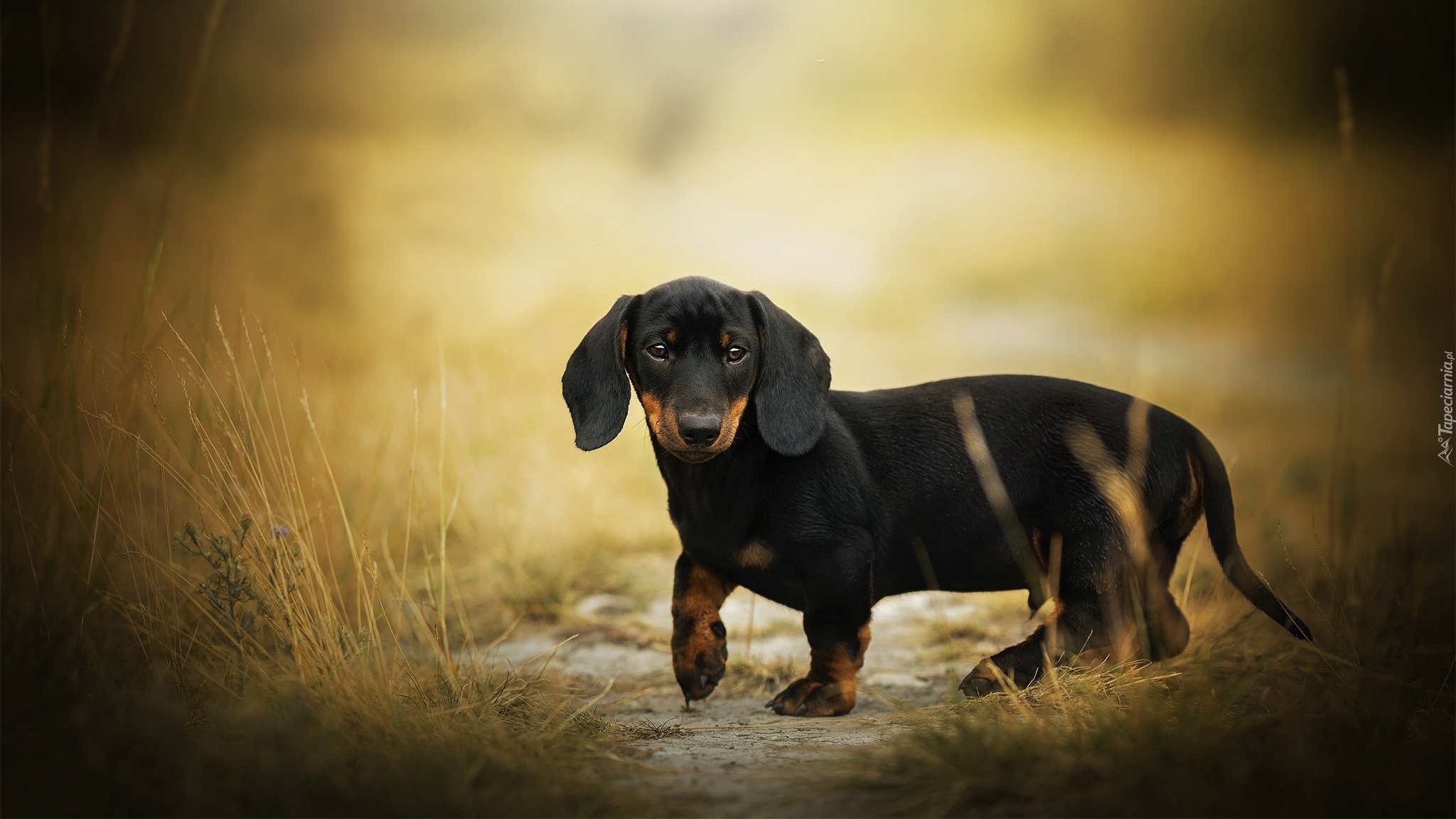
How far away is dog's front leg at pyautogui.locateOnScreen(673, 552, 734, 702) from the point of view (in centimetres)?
425

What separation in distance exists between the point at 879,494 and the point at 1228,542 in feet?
4.34

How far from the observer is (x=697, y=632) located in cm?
428

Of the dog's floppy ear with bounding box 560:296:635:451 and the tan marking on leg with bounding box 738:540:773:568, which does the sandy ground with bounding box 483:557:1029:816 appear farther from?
the dog's floppy ear with bounding box 560:296:635:451

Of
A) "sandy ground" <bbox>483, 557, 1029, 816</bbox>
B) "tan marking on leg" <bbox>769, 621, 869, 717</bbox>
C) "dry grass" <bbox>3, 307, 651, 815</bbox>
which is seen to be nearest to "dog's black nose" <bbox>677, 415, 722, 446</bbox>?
"sandy ground" <bbox>483, 557, 1029, 816</bbox>

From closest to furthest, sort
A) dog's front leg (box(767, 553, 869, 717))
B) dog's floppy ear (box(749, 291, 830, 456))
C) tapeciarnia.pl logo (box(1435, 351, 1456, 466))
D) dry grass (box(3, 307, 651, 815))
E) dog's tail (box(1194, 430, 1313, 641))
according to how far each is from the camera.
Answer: dry grass (box(3, 307, 651, 815)), dog's tail (box(1194, 430, 1313, 641)), dog's floppy ear (box(749, 291, 830, 456)), dog's front leg (box(767, 553, 869, 717)), tapeciarnia.pl logo (box(1435, 351, 1456, 466))

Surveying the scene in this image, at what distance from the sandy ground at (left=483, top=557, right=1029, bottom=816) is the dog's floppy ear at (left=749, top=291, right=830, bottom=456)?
959 millimetres

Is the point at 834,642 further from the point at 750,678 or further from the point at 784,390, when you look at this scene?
the point at 750,678

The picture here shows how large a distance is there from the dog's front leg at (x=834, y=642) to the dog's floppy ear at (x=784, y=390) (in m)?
0.56

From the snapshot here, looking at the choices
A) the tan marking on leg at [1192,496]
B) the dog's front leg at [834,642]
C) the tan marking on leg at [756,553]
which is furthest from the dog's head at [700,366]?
the tan marking on leg at [1192,496]

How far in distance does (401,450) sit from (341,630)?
10.1 ft

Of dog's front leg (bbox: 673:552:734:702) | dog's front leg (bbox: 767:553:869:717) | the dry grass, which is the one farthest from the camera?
dog's front leg (bbox: 673:552:734:702)

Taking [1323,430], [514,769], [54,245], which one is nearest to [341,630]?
[514,769]

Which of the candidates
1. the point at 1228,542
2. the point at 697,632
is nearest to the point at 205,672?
the point at 697,632

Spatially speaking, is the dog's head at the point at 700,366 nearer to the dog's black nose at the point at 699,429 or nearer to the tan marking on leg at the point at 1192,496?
the dog's black nose at the point at 699,429
